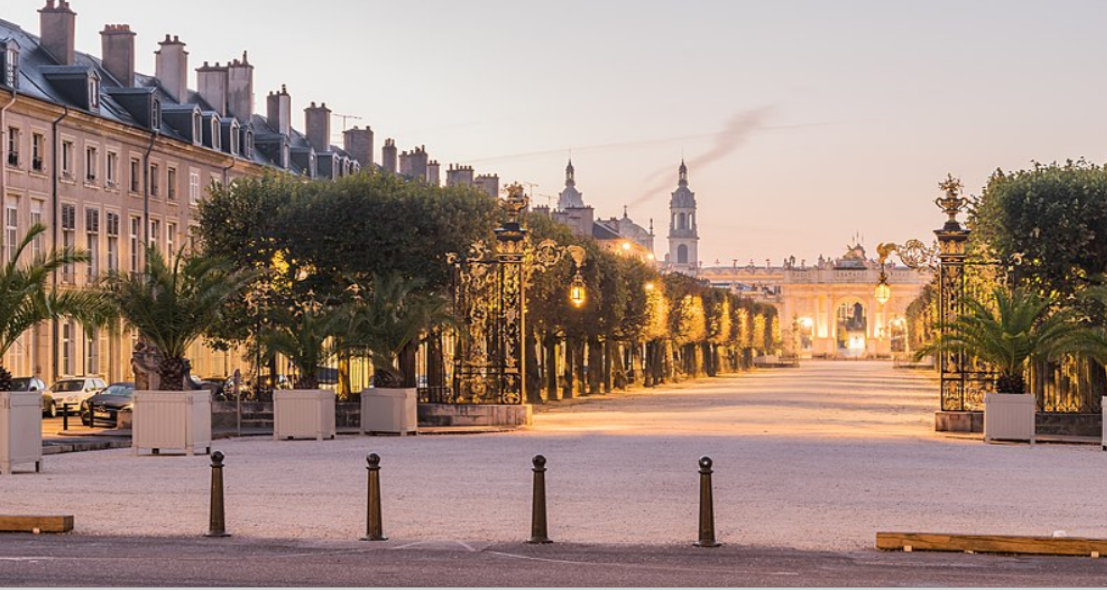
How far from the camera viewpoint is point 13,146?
63.1 meters

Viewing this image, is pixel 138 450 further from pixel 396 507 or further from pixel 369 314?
pixel 396 507

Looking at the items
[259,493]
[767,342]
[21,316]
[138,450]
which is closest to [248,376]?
[138,450]

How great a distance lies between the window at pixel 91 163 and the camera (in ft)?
226

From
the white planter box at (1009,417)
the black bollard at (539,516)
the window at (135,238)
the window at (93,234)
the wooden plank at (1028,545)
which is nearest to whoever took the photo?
the wooden plank at (1028,545)

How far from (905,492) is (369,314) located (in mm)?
19857

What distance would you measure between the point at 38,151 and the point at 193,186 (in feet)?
47.5

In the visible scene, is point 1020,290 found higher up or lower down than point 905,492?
higher up

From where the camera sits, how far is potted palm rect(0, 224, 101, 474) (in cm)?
2809

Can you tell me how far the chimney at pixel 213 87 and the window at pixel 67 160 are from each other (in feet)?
61.1

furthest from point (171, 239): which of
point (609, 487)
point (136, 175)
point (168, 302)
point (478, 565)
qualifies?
point (478, 565)

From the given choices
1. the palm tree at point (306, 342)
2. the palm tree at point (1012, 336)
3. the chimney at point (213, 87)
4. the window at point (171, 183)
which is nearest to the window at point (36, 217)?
the window at point (171, 183)

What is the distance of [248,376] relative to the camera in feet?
156

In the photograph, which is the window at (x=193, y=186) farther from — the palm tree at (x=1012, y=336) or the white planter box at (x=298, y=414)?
the palm tree at (x=1012, y=336)

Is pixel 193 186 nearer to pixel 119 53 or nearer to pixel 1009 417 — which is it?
pixel 119 53
